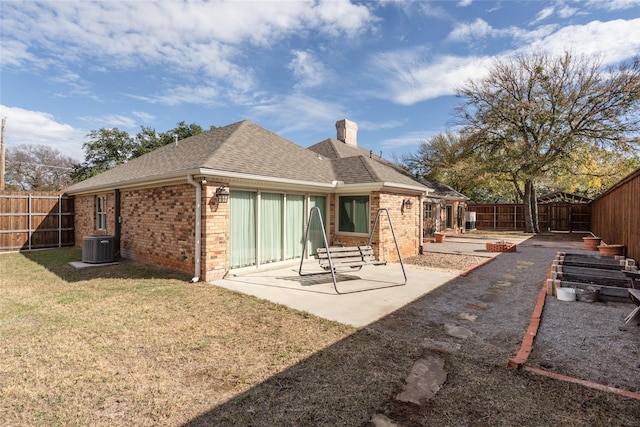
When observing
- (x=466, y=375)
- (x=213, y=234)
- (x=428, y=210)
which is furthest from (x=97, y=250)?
(x=428, y=210)

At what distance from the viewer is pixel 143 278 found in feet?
23.7

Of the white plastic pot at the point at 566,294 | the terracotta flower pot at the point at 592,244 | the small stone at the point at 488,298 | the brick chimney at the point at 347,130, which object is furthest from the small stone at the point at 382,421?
the brick chimney at the point at 347,130

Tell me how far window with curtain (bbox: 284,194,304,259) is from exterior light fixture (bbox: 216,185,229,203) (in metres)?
2.12

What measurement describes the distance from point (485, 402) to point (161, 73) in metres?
17.7

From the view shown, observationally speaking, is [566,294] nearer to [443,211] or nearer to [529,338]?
[529,338]

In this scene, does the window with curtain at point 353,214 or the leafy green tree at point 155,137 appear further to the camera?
the leafy green tree at point 155,137

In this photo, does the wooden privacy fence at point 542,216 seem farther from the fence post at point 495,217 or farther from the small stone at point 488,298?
the small stone at point 488,298

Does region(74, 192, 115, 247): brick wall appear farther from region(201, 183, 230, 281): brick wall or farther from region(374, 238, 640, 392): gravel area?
region(374, 238, 640, 392): gravel area

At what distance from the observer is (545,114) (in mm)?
20672

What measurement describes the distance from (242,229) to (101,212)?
752cm

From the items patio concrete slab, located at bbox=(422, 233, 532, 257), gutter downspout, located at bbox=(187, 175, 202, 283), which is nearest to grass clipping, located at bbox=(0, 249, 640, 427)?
gutter downspout, located at bbox=(187, 175, 202, 283)

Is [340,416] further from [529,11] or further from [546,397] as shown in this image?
[529,11]

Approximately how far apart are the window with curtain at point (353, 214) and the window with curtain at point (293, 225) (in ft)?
4.93

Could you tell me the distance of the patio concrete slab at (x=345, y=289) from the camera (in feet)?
16.8
